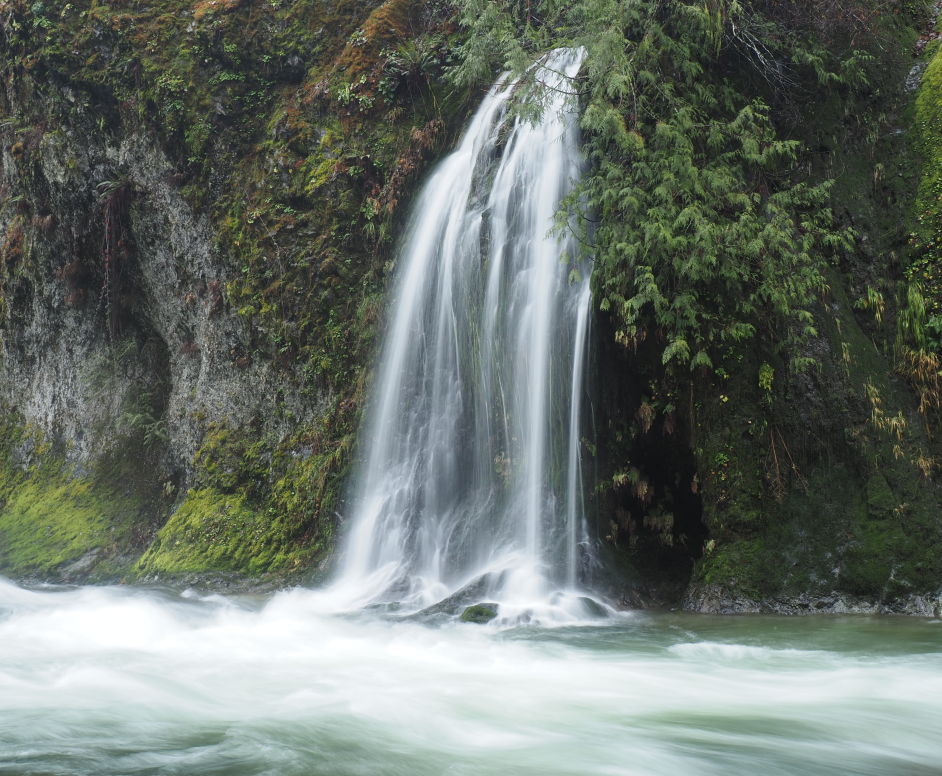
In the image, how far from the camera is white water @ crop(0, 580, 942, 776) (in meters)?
3.29

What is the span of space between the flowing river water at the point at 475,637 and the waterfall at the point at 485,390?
0.08ft

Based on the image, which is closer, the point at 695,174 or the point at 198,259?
the point at 695,174

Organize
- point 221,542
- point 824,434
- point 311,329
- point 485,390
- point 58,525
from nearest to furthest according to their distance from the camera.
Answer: point 824,434, point 485,390, point 221,542, point 311,329, point 58,525

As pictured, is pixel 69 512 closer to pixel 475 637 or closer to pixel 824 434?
pixel 475 637

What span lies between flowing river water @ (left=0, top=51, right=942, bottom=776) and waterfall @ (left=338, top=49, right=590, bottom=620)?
0.08ft

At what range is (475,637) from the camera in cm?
575

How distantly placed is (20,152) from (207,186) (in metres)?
3.98

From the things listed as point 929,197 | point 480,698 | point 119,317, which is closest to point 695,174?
point 929,197

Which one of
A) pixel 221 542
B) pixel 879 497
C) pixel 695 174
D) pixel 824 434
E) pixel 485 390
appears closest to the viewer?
pixel 879 497

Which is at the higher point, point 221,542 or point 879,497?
point 879,497

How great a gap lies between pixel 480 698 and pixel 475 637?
1524mm

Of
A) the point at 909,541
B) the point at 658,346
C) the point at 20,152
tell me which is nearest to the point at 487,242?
the point at 658,346

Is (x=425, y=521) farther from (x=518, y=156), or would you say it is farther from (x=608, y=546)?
(x=518, y=156)

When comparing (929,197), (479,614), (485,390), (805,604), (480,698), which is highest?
(929,197)
